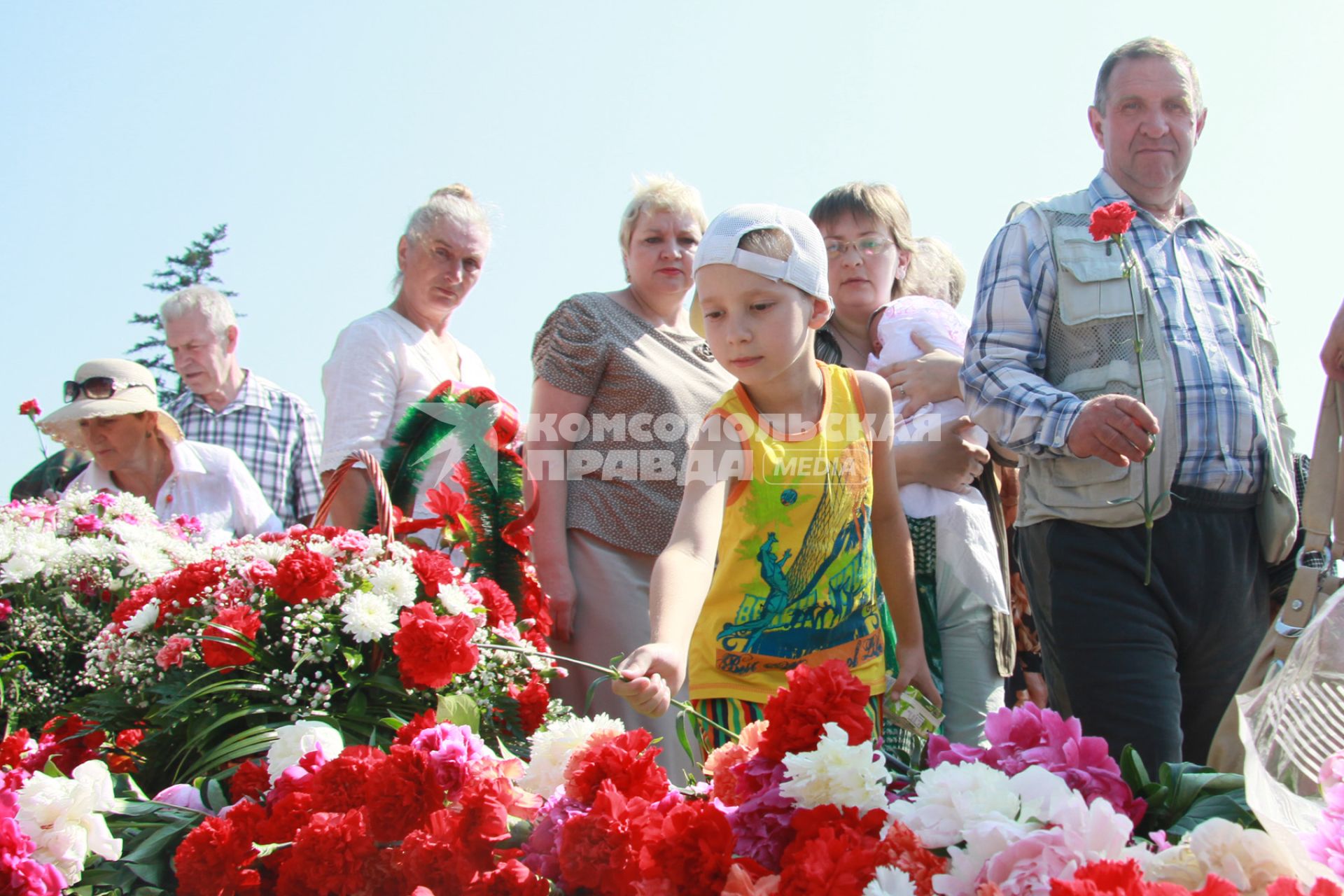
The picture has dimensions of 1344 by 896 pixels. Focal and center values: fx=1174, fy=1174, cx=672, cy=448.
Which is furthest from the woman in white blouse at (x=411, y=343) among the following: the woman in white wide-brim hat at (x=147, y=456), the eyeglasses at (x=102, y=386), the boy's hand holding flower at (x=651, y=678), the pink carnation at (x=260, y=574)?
the boy's hand holding flower at (x=651, y=678)

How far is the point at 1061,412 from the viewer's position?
2822 millimetres

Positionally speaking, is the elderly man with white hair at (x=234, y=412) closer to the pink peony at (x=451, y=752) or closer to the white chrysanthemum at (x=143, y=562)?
the white chrysanthemum at (x=143, y=562)

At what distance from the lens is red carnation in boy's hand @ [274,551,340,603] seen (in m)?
2.28

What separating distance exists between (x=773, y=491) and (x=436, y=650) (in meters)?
0.90

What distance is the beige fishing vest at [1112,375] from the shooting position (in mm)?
2830

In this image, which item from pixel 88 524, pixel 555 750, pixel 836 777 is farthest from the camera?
pixel 88 524

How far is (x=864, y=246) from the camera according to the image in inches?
148

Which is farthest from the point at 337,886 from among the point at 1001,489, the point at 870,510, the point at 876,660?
the point at 1001,489

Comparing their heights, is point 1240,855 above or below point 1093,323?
below

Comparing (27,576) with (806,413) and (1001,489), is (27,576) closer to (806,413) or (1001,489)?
(806,413)

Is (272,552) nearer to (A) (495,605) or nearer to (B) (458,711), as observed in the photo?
(A) (495,605)

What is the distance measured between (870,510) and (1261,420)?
39.2 inches

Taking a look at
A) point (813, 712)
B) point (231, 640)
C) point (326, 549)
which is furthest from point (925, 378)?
point (813, 712)

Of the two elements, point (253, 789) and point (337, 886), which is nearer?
point (337, 886)
